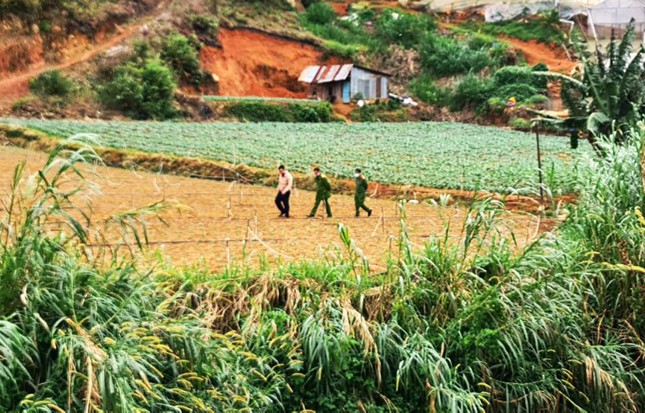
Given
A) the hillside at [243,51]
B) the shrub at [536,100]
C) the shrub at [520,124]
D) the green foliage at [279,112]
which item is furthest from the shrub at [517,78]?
the green foliage at [279,112]

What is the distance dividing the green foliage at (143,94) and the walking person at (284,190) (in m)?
12.2

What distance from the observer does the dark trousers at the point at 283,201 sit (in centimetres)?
927

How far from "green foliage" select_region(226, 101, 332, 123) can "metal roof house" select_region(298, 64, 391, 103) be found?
8.86ft

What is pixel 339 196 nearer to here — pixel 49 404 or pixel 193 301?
pixel 193 301

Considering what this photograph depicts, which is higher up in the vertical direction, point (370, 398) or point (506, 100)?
point (506, 100)

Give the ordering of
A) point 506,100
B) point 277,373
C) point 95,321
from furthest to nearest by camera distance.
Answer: point 506,100 < point 277,373 < point 95,321

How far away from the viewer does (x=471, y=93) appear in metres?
26.4

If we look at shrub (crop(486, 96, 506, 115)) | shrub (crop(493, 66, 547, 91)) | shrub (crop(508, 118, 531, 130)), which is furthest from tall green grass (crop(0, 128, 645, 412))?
shrub (crop(493, 66, 547, 91))

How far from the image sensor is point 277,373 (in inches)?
226

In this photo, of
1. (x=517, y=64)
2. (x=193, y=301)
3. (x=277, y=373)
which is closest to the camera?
(x=277, y=373)

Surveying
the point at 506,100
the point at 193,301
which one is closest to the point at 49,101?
the point at 506,100

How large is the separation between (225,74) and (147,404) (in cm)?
2266

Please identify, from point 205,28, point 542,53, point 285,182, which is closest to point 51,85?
point 205,28

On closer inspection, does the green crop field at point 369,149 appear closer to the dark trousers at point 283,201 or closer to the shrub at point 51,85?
the dark trousers at point 283,201
